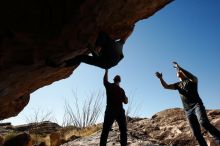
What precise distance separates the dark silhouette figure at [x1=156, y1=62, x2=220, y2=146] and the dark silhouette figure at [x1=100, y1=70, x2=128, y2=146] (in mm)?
1770

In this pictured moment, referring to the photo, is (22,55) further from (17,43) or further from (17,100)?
(17,100)

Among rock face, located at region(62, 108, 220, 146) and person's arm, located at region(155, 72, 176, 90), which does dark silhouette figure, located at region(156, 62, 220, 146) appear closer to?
person's arm, located at region(155, 72, 176, 90)

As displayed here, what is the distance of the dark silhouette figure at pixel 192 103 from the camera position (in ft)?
26.8

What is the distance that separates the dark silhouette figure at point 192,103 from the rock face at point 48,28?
2604 millimetres

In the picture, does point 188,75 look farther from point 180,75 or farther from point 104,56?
point 104,56

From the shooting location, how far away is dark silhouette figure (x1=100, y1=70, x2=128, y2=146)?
28.3 feet

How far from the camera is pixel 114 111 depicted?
28.5 feet

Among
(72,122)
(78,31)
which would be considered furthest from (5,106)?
(72,122)

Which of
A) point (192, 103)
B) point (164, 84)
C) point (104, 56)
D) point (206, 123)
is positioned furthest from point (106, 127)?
point (206, 123)

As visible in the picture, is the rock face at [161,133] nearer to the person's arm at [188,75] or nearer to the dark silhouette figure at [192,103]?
the dark silhouette figure at [192,103]

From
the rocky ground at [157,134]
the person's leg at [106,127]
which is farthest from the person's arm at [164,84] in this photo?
the rocky ground at [157,134]

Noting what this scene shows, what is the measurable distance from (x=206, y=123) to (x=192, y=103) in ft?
2.60

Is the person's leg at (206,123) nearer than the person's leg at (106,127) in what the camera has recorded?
Yes

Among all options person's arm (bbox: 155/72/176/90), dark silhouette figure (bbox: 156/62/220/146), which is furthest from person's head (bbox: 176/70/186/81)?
person's arm (bbox: 155/72/176/90)
